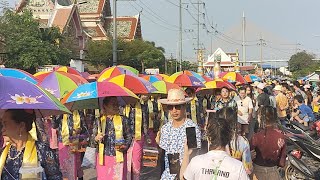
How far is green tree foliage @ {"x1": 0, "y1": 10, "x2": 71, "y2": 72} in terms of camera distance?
88.4 feet

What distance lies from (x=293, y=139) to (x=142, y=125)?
7.80ft

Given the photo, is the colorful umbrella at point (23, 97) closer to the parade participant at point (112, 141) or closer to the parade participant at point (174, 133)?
the parade participant at point (174, 133)

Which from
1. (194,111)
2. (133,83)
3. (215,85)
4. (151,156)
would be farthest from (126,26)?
(151,156)

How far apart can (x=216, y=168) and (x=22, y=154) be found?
1.22 meters

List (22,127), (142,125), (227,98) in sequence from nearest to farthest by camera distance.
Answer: (22,127), (142,125), (227,98)

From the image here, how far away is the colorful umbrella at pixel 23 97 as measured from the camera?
10.9 feet

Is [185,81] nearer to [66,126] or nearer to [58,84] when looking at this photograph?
[58,84]

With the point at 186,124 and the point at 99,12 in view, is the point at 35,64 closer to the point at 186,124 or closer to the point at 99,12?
the point at 186,124

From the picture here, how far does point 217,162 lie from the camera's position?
3.27 metres

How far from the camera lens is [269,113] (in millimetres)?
5023

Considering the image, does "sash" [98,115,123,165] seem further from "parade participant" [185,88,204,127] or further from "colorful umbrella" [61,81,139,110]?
"parade participant" [185,88,204,127]

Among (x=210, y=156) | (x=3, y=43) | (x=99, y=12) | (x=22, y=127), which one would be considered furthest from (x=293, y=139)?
(x=99, y=12)

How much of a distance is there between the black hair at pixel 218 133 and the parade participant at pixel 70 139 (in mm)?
4329

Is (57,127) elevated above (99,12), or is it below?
below
